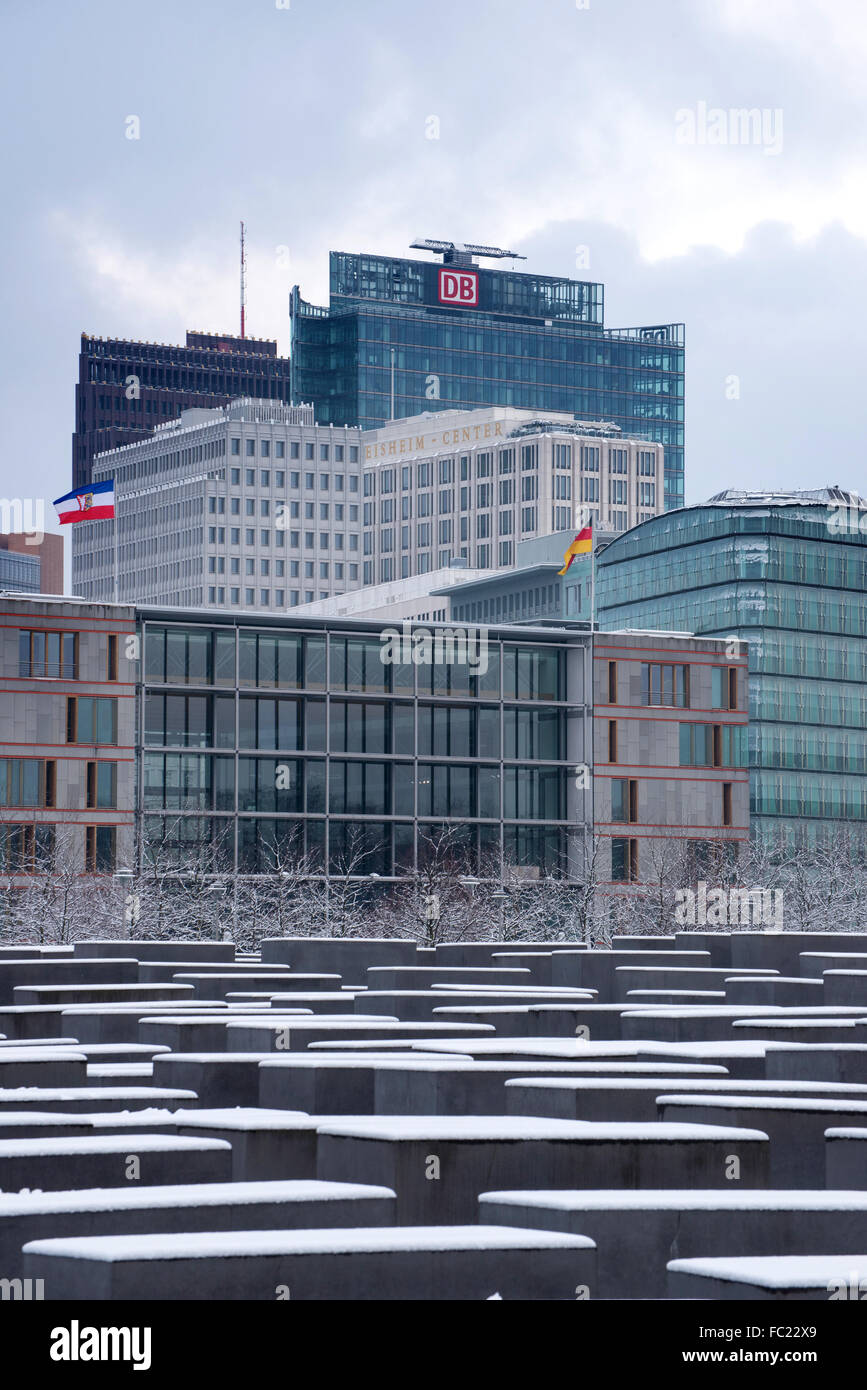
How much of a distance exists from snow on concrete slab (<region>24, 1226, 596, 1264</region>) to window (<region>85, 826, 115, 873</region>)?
78799 millimetres

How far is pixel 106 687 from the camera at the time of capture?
8894 centimetres

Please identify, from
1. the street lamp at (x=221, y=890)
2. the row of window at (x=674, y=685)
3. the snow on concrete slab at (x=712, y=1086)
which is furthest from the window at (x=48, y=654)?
the snow on concrete slab at (x=712, y=1086)

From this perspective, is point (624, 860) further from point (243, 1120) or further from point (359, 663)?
point (243, 1120)

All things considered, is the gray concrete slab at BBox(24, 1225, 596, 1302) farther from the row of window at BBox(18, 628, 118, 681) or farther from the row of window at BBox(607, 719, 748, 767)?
the row of window at BBox(607, 719, 748, 767)

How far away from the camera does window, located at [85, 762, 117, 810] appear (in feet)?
292

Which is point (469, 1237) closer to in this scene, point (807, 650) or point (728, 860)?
point (728, 860)

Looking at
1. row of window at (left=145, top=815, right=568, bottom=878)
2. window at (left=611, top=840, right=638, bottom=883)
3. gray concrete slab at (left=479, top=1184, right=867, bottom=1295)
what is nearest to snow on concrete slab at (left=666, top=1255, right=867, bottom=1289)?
gray concrete slab at (left=479, top=1184, right=867, bottom=1295)

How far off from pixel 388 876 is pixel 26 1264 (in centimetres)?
8276

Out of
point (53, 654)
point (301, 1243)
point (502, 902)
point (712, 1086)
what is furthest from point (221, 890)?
point (301, 1243)

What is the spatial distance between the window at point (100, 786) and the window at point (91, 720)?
1.11 m

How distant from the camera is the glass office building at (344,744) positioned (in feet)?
297

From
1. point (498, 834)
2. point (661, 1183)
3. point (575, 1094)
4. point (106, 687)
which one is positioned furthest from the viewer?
point (498, 834)

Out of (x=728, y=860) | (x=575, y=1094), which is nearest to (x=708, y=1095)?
(x=575, y=1094)

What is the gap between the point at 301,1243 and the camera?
9.88 meters
